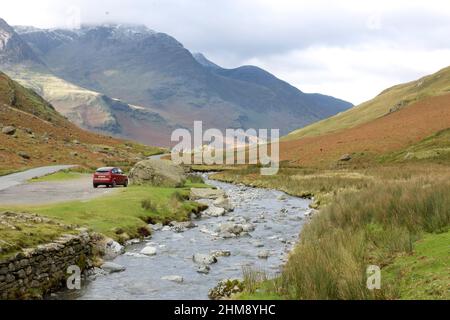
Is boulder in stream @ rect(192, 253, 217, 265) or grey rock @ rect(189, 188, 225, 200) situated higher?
grey rock @ rect(189, 188, 225, 200)

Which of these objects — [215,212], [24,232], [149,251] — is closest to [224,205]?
[215,212]

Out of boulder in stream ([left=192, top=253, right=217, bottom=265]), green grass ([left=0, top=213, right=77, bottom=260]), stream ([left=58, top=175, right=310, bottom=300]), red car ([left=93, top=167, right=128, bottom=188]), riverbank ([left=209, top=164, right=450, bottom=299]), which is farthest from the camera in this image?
red car ([left=93, top=167, right=128, bottom=188])

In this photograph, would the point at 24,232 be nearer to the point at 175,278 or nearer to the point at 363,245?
the point at 175,278

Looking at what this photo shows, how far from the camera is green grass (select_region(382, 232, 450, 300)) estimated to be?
11.2m

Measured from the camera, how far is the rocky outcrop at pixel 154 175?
4666cm

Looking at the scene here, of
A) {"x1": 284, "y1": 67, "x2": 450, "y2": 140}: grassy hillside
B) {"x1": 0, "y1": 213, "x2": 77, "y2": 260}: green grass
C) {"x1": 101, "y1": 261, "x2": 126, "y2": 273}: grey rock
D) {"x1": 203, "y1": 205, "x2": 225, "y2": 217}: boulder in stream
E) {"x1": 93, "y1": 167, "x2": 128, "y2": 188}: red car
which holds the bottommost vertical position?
{"x1": 101, "y1": 261, "x2": 126, "y2": 273}: grey rock

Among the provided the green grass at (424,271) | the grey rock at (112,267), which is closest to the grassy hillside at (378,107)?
the green grass at (424,271)

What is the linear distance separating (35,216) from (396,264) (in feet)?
45.8

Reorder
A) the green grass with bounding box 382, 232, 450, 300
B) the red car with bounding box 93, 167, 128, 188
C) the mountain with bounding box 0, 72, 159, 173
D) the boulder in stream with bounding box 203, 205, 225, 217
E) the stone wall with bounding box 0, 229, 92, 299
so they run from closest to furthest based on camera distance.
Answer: the green grass with bounding box 382, 232, 450, 300, the stone wall with bounding box 0, 229, 92, 299, the boulder in stream with bounding box 203, 205, 225, 217, the red car with bounding box 93, 167, 128, 188, the mountain with bounding box 0, 72, 159, 173

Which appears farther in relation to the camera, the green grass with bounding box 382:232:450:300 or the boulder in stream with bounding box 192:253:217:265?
the boulder in stream with bounding box 192:253:217:265

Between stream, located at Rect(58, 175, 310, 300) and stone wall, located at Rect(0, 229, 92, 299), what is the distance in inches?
32.1

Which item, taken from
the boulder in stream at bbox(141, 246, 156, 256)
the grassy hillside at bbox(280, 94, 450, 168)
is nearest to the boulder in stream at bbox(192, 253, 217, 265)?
the boulder in stream at bbox(141, 246, 156, 256)

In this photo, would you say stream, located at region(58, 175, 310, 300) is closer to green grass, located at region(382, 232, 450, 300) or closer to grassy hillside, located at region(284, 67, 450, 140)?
green grass, located at region(382, 232, 450, 300)
